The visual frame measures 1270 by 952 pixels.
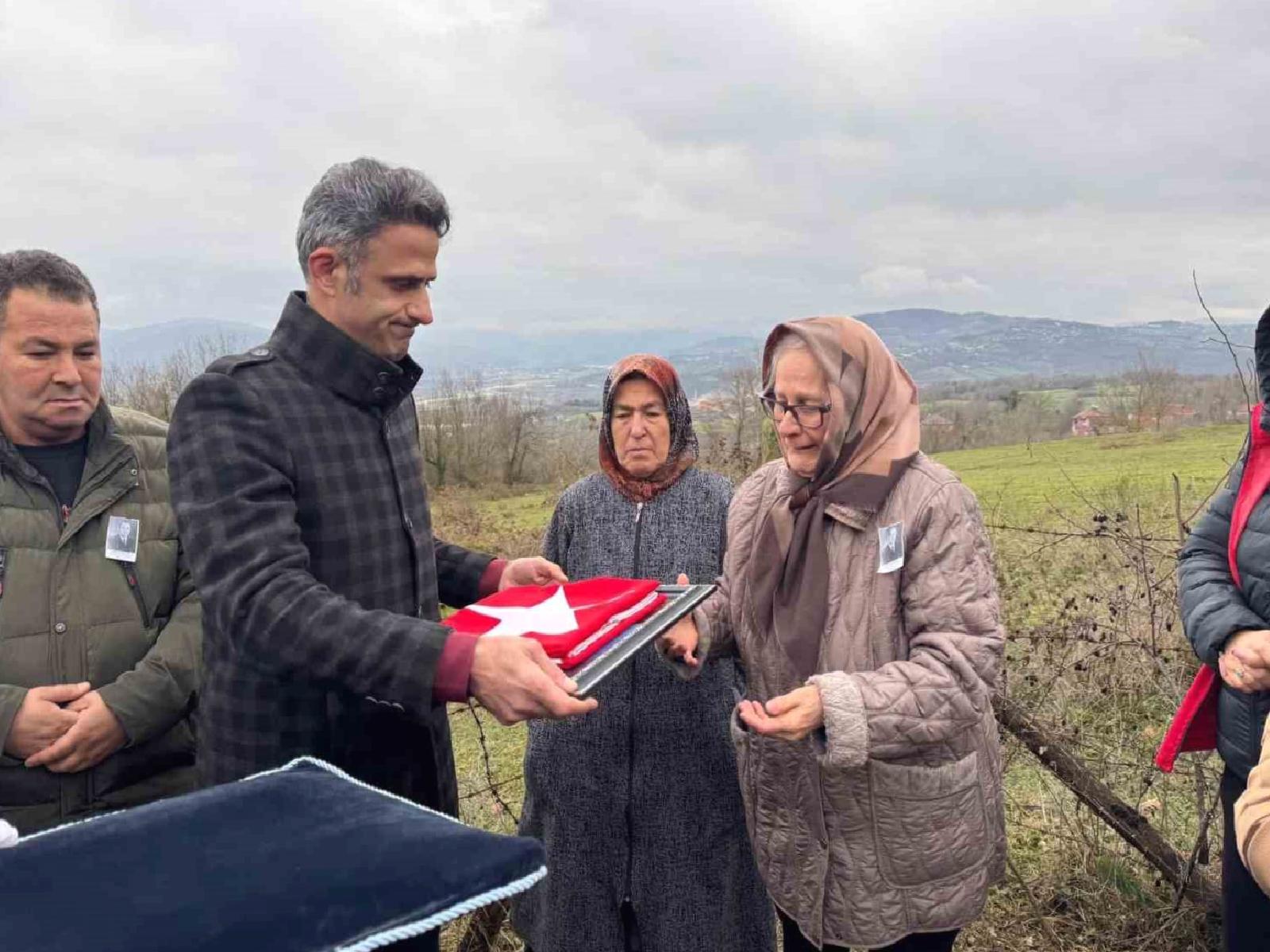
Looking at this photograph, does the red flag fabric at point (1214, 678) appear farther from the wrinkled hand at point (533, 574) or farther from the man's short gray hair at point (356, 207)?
the man's short gray hair at point (356, 207)

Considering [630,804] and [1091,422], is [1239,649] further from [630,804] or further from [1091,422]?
[1091,422]

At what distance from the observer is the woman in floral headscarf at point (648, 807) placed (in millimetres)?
3018

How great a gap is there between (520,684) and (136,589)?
4.84ft

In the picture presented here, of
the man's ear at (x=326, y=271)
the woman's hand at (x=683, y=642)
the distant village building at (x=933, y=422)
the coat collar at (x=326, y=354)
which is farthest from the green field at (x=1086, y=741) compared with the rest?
the man's ear at (x=326, y=271)

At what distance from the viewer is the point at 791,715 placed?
7.28ft

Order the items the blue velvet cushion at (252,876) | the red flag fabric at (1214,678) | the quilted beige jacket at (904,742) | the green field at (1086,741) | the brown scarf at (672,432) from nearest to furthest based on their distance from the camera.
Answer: the blue velvet cushion at (252,876) → the quilted beige jacket at (904,742) → the red flag fabric at (1214,678) → the brown scarf at (672,432) → the green field at (1086,741)

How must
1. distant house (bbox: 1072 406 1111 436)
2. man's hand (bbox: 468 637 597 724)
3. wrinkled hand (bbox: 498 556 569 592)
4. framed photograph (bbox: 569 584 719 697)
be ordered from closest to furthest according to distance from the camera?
1. man's hand (bbox: 468 637 597 724)
2. framed photograph (bbox: 569 584 719 697)
3. wrinkled hand (bbox: 498 556 569 592)
4. distant house (bbox: 1072 406 1111 436)

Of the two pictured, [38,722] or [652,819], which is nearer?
[38,722]

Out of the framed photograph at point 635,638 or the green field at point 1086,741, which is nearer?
the framed photograph at point 635,638

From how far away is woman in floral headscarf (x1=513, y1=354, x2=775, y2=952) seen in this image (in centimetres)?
302

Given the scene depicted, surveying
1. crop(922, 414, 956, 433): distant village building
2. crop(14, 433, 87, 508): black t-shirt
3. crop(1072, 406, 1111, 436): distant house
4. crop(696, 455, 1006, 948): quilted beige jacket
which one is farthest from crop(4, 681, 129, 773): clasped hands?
crop(1072, 406, 1111, 436): distant house

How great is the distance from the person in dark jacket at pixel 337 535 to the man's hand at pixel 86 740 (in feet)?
1.34

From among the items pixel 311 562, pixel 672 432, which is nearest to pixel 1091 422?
pixel 672 432

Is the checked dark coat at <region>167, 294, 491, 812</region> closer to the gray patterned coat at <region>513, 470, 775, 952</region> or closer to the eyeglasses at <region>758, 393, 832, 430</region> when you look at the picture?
the gray patterned coat at <region>513, 470, 775, 952</region>
